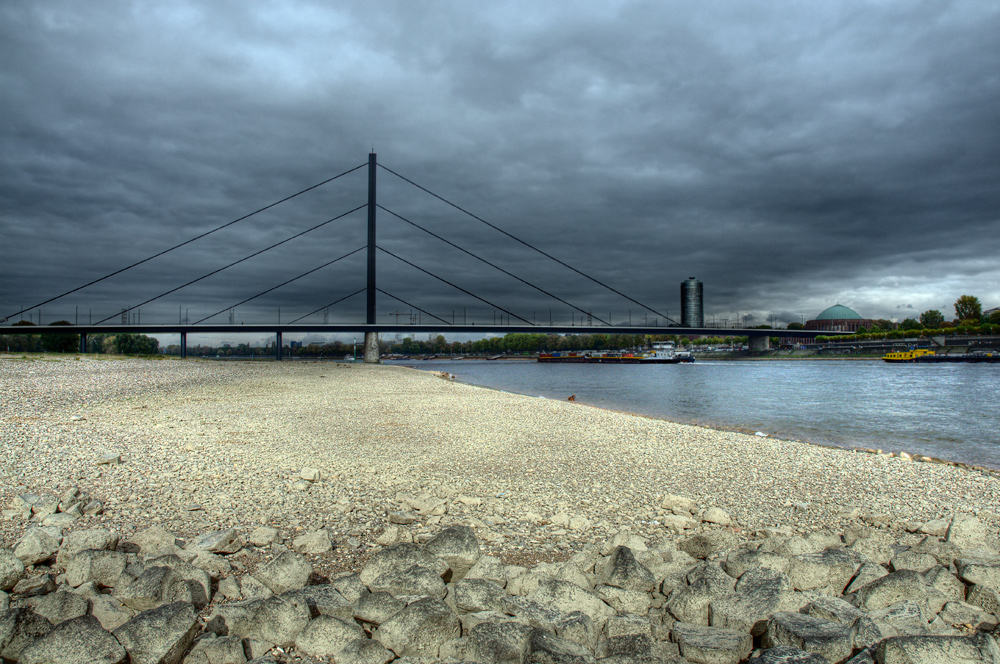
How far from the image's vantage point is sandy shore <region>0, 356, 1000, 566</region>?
435 centimetres

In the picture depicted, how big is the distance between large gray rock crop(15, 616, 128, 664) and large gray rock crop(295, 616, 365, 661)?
83 cm

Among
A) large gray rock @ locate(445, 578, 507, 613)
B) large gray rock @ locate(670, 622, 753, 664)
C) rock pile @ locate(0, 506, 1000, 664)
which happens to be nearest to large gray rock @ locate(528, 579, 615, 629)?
rock pile @ locate(0, 506, 1000, 664)

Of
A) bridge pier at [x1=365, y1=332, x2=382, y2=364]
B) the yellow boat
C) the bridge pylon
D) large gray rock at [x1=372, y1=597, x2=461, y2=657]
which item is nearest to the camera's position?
large gray rock at [x1=372, y1=597, x2=461, y2=657]

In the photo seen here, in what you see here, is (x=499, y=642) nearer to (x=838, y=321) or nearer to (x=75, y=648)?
(x=75, y=648)

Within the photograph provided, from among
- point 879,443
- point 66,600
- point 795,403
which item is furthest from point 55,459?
point 795,403

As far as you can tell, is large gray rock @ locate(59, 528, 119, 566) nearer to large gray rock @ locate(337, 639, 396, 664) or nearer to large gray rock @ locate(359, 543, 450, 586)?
large gray rock @ locate(359, 543, 450, 586)

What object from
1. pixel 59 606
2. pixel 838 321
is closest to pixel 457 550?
pixel 59 606

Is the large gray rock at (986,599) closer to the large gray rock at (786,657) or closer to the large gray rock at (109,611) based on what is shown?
the large gray rock at (786,657)

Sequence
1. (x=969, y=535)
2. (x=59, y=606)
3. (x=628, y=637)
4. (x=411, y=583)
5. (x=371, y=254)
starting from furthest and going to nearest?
(x=371, y=254), (x=969, y=535), (x=411, y=583), (x=59, y=606), (x=628, y=637)

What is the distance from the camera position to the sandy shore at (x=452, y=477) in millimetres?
4352

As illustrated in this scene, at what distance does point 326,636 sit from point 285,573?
0.73 m

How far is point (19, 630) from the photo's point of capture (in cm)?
260

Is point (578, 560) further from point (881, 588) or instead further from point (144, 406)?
point (144, 406)

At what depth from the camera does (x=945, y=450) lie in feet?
30.1
